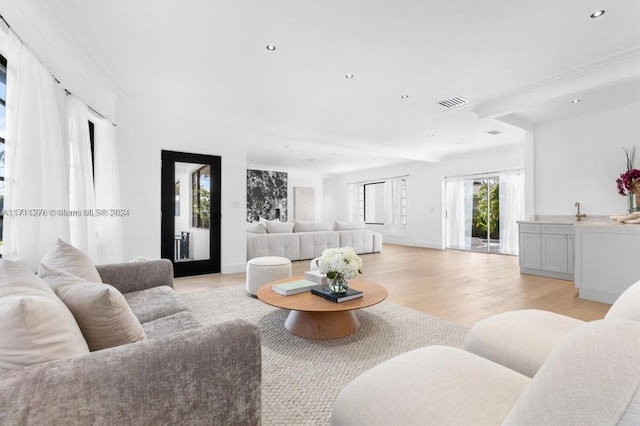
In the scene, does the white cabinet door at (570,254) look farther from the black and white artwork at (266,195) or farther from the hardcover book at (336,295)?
the black and white artwork at (266,195)

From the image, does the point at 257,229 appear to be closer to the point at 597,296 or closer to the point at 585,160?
the point at 597,296

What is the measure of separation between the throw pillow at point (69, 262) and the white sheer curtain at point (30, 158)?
47 centimetres

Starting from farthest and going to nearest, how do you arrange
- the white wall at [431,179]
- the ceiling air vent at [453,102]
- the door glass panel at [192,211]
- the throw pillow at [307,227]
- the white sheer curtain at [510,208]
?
the white wall at [431,179] < the white sheer curtain at [510,208] < the throw pillow at [307,227] < the door glass panel at [192,211] < the ceiling air vent at [453,102]

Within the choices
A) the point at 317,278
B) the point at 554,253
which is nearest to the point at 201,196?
the point at 317,278

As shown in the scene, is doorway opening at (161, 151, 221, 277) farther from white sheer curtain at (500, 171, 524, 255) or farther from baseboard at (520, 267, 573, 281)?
white sheer curtain at (500, 171, 524, 255)

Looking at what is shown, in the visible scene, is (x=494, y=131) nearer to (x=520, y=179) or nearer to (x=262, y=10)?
(x=520, y=179)

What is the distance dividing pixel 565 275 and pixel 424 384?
4967 mm

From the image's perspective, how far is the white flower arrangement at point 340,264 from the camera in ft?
8.00

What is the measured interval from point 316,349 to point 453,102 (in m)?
3.91

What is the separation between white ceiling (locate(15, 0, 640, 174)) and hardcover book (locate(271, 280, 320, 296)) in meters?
2.28

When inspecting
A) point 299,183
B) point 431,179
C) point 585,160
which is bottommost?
point 585,160

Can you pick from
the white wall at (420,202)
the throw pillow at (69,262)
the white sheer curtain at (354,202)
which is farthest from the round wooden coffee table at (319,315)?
the white sheer curtain at (354,202)

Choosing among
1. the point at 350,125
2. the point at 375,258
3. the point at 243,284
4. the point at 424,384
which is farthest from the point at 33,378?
the point at 375,258

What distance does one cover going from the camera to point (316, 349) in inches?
91.4
